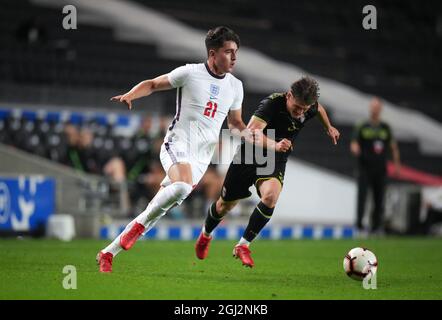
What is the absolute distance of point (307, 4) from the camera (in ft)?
70.5

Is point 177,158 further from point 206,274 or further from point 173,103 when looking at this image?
point 173,103

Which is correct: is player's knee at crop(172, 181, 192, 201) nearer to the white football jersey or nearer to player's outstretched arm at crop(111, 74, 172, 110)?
the white football jersey

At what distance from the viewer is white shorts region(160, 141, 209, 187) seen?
7407 millimetres

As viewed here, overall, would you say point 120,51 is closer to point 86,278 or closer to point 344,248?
point 344,248

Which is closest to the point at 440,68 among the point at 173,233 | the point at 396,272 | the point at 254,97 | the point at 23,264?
the point at 254,97

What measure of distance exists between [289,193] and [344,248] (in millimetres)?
5734

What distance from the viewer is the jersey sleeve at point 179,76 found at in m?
7.32

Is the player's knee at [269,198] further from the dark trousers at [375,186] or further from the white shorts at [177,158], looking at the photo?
the dark trousers at [375,186]

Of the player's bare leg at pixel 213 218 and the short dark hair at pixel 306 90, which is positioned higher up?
the short dark hair at pixel 306 90

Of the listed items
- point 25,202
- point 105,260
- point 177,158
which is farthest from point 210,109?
point 25,202

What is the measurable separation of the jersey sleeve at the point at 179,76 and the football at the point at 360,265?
1963mm

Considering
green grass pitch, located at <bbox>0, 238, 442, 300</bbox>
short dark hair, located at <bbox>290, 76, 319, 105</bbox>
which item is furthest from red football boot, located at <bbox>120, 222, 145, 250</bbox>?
short dark hair, located at <bbox>290, 76, 319, 105</bbox>

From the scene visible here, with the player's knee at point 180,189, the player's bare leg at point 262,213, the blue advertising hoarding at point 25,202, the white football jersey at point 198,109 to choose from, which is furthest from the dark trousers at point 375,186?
the player's knee at point 180,189

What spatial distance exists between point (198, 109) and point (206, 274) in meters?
1.38
